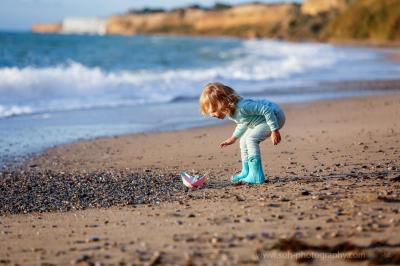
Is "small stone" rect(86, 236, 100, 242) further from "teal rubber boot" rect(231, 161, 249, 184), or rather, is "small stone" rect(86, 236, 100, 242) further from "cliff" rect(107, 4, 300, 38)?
"cliff" rect(107, 4, 300, 38)

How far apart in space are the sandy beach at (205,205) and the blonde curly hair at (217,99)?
71 cm

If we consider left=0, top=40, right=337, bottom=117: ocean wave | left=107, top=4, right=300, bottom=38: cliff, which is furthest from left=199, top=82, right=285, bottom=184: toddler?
left=107, top=4, right=300, bottom=38: cliff

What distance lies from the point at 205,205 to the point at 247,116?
1282 mm

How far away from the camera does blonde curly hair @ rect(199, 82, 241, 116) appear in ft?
18.7

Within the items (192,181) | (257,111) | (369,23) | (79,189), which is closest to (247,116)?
(257,111)

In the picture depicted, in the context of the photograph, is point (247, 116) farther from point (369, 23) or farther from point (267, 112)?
point (369, 23)

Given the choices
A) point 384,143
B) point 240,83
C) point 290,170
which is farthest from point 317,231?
point 240,83

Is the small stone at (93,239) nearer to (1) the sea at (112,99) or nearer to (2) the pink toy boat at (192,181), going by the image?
(2) the pink toy boat at (192,181)

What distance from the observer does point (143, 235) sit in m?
4.09

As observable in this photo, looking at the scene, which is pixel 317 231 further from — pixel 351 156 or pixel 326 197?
pixel 351 156

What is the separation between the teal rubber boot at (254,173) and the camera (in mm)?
5891

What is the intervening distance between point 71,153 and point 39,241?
4.31 metres

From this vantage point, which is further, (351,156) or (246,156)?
(351,156)

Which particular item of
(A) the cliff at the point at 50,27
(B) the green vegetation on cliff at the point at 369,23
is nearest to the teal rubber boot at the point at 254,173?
(B) the green vegetation on cliff at the point at 369,23
